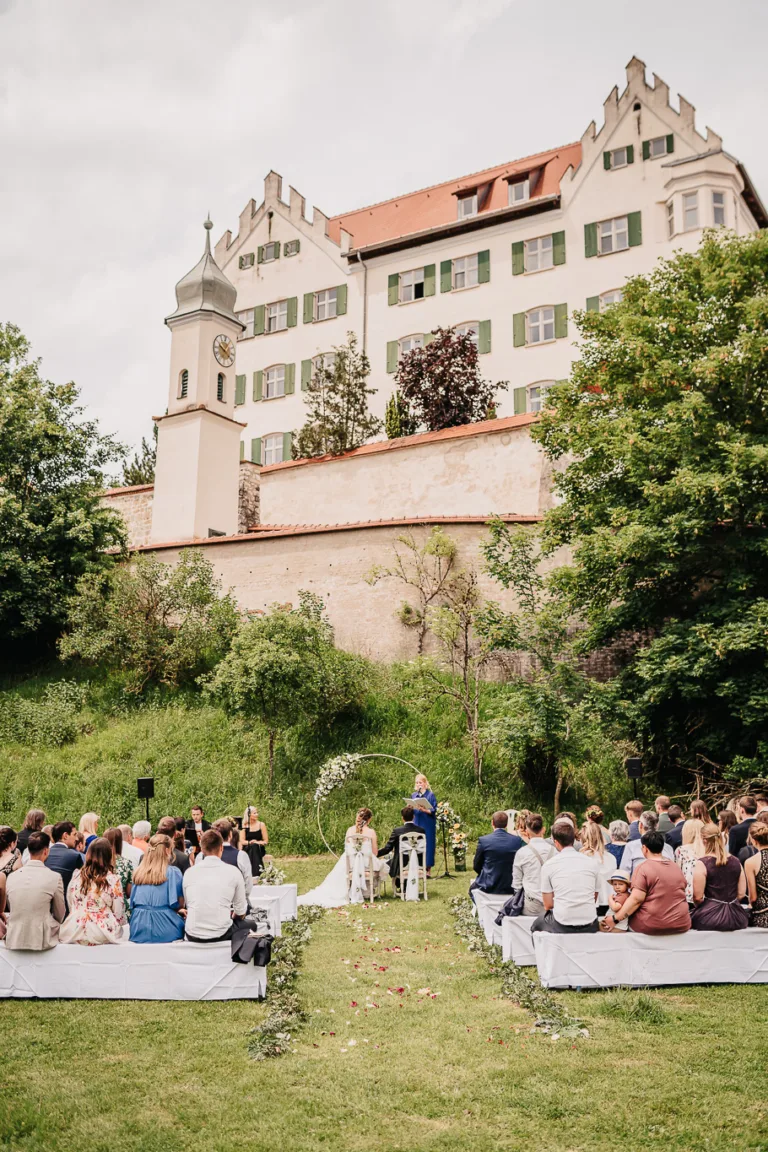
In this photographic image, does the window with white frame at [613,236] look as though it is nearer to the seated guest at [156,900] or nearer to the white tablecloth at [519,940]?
the white tablecloth at [519,940]

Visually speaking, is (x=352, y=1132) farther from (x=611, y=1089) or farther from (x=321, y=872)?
(x=321, y=872)

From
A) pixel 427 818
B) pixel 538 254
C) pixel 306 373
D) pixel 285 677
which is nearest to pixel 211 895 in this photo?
pixel 427 818

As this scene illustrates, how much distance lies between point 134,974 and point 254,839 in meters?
6.16

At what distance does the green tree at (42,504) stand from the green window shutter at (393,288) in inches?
554

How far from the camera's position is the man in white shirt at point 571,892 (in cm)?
857


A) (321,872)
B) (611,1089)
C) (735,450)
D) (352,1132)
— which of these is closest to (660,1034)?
(611,1089)

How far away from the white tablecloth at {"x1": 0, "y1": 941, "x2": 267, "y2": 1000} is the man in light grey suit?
0.11m

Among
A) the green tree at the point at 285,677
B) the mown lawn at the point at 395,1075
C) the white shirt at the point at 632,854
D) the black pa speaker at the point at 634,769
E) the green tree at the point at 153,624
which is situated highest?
the green tree at the point at 153,624

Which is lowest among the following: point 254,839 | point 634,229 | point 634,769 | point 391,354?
point 254,839

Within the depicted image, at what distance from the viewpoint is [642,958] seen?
848 cm

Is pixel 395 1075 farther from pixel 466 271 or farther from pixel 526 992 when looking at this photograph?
pixel 466 271

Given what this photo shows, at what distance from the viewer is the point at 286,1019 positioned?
7496mm

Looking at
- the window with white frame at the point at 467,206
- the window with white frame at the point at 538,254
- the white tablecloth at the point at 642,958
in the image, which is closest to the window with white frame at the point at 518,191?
the window with white frame at the point at 467,206

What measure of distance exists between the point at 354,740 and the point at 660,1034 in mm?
14542
